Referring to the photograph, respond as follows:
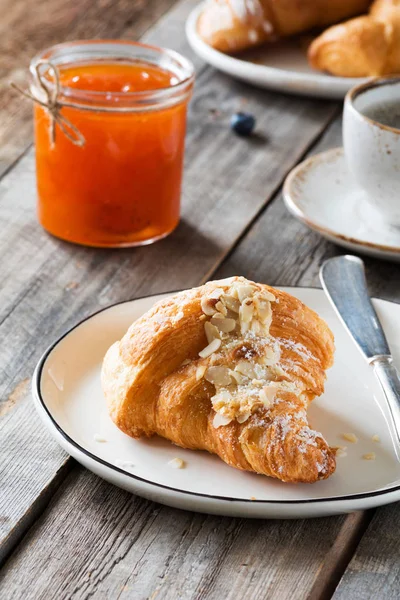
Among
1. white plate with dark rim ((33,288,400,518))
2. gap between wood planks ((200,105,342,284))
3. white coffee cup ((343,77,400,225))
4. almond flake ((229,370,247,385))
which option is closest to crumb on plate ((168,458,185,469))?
white plate with dark rim ((33,288,400,518))

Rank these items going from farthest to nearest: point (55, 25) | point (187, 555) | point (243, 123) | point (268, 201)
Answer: point (55, 25), point (243, 123), point (268, 201), point (187, 555)

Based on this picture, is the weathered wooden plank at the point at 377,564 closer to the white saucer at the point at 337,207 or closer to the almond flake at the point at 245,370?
the almond flake at the point at 245,370

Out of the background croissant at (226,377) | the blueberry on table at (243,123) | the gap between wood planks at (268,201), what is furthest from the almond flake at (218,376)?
the blueberry on table at (243,123)

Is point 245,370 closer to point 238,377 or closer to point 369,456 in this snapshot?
point 238,377

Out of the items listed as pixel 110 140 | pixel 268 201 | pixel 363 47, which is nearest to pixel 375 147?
pixel 268 201

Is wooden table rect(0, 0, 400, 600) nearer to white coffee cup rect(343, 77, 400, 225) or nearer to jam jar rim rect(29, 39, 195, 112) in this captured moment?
white coffee cup rect(343, 77, 400, 225)

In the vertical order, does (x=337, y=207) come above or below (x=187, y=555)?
below
